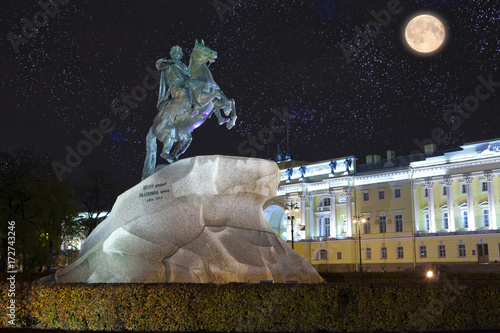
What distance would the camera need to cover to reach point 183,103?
1544 centimetres

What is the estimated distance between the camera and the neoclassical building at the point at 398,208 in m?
56.1

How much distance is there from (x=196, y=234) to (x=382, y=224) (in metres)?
53.1

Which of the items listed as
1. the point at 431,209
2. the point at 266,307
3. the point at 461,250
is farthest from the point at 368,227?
the point at 266,307

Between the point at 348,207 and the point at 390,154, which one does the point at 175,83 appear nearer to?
the point at 348,207

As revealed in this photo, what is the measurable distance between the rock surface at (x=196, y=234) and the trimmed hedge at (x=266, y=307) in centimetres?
230

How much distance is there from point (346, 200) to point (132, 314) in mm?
58551

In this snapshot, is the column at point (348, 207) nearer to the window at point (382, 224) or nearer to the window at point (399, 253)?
the window at point (382, 224)

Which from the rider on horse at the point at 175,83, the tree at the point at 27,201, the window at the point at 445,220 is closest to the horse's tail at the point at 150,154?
the rider on horse at the point at 175,83

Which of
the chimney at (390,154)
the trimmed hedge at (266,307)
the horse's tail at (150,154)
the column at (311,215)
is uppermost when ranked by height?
the chimney at (390,154)

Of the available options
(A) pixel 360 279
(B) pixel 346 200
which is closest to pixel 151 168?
(A) pixel 360 279

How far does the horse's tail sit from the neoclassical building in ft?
116

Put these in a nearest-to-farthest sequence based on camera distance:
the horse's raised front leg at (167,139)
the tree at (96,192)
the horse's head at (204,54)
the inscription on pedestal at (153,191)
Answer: the inscription on pedestal at (153,191) → the horse's head at (204,54) → the horse's raised front leg at (167,139) → the tree at (96,192)

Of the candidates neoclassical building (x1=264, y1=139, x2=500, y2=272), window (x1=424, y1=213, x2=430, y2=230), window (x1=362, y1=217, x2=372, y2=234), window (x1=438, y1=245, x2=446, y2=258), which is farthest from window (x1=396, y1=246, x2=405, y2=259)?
window (x1=438, y1=245, x2=446, y2=258)

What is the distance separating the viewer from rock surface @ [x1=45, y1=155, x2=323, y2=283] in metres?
13.4
